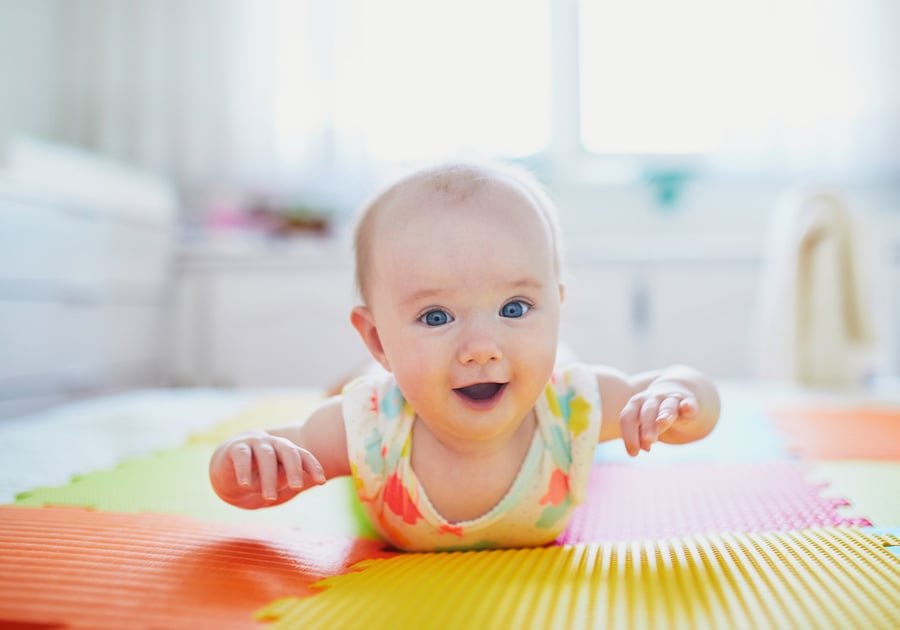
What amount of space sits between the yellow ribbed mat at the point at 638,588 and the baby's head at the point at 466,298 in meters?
0.13

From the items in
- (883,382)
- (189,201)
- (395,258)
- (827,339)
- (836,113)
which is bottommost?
(883,382)

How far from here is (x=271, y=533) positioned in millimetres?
770

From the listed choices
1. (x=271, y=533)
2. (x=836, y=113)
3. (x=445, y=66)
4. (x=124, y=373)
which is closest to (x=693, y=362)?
(x=836, y=113)

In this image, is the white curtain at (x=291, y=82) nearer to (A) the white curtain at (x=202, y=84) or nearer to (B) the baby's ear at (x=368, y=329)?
(A) the white curtain at (x=202, y=84)

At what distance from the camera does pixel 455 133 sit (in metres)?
2.51

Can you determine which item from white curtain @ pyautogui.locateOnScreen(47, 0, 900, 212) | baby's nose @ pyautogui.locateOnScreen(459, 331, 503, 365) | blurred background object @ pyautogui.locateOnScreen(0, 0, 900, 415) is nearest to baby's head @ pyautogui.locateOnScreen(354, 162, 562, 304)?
baby's nose @ pyautogui.locateOnScreen(459, 331, 503, 365)

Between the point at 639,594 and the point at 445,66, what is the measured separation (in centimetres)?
217

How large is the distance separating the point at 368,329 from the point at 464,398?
0.15 metres

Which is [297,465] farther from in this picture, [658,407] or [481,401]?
[658,407]

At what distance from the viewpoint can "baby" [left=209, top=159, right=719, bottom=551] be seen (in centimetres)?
68

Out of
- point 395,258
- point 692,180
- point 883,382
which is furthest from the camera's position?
point 692,180

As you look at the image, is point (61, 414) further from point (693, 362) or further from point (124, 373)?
point (693, 362)

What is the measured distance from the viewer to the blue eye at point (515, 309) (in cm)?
70

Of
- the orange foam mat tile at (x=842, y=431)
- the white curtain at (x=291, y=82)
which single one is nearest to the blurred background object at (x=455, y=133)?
the white curtain at (x=291, y=82)
